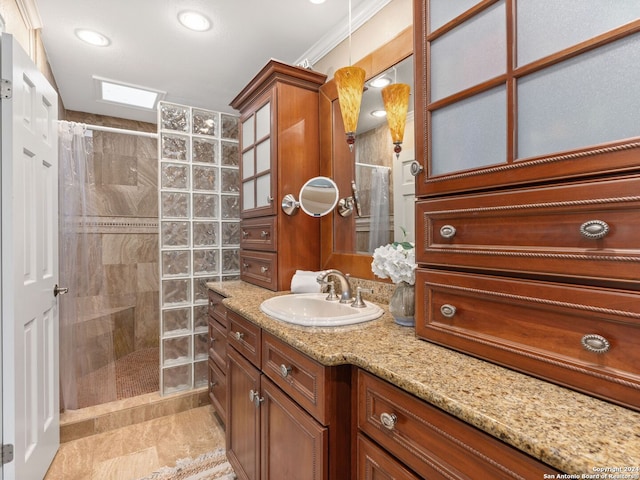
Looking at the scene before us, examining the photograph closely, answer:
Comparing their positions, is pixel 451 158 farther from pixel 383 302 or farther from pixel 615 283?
pixel 383 302

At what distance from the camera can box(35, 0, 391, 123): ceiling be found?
173 cm

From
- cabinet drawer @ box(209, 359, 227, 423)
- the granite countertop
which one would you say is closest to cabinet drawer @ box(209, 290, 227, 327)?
cabinet drawer @ box(209, 359, 227, 423)

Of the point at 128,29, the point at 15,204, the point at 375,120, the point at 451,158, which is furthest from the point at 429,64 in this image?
the point at 128,29

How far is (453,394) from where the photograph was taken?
66cm

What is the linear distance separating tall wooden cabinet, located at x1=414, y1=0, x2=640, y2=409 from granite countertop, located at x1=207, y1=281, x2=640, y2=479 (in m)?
0.05

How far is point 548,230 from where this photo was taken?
0.72 m

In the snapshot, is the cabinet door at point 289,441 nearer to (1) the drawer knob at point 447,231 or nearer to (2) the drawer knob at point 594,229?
(1) the drawer knob at point 447,231

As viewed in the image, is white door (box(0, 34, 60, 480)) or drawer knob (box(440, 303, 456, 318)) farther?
white door (box(0, 34, 60, 480))

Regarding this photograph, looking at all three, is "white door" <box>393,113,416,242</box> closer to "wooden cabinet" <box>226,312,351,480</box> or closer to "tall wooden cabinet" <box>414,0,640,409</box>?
"tall wooden cabinet" <box>414,0,640,409</box>

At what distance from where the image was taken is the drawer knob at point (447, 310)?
2.96 ft

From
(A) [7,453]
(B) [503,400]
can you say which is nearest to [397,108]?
(B) [503,400]

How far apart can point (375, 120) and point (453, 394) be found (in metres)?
1.36

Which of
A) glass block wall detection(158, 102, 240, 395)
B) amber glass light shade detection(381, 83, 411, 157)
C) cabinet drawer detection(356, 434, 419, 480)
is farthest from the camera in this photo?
glass block wall detection(158, 102, 240, 395)

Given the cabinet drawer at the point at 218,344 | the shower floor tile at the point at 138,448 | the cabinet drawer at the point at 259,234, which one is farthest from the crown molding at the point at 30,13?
the shower floor tile at the point at 138,448
